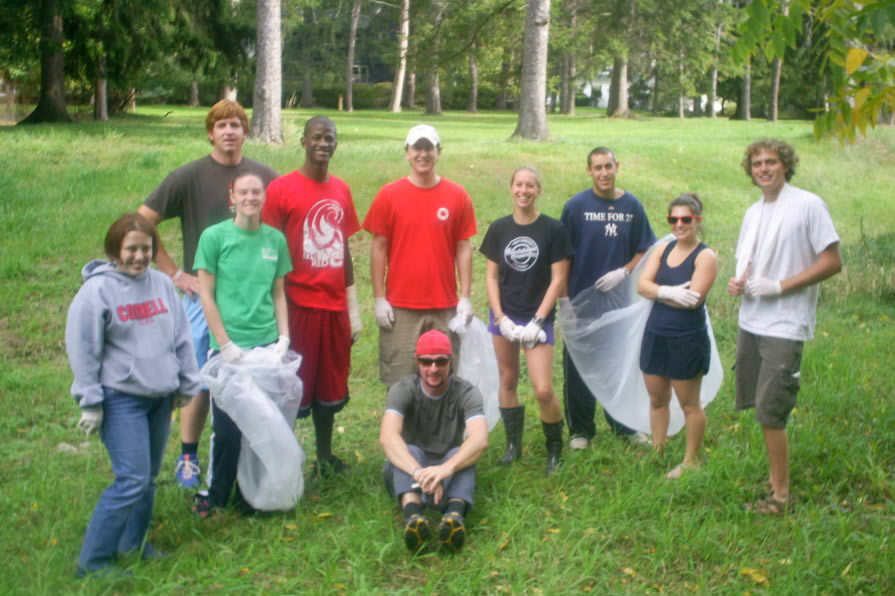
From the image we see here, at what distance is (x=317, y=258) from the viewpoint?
5.32 meters

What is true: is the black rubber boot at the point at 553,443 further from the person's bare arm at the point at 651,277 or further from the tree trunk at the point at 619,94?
the tree trunk at the point at 619,94

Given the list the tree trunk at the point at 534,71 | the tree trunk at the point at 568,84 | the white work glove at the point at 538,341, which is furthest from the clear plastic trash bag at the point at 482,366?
the tree trunk at the point at 568,84

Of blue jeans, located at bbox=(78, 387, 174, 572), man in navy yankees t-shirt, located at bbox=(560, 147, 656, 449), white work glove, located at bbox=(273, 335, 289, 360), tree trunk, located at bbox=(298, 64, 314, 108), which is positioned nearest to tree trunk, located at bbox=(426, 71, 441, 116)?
tree trunk, located at bbox=(298, 64, 314, 108)

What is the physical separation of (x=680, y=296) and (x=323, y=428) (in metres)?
2.09

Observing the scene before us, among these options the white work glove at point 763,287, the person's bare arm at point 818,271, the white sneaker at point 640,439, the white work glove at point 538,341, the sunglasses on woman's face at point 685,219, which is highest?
the sunglasses on woman's face at point 685,219

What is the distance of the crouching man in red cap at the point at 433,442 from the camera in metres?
4.77

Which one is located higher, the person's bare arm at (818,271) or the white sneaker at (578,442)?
the person's bare arm at (818,271)

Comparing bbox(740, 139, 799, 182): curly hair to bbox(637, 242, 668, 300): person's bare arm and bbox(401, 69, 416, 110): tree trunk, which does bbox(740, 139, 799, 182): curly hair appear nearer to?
bbox(637, 242, 668, 300): person's bare arm

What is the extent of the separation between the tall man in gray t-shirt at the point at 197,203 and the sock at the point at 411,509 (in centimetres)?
129

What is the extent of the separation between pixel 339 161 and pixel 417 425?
35.1ft

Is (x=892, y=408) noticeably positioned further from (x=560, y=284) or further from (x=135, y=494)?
(x=135, y=494)

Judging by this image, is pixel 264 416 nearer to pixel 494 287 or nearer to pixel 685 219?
pixel 494 287

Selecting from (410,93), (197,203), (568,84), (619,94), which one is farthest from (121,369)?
(410,93)

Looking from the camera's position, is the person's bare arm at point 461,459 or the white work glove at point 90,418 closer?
the white work glove at point 90,418
